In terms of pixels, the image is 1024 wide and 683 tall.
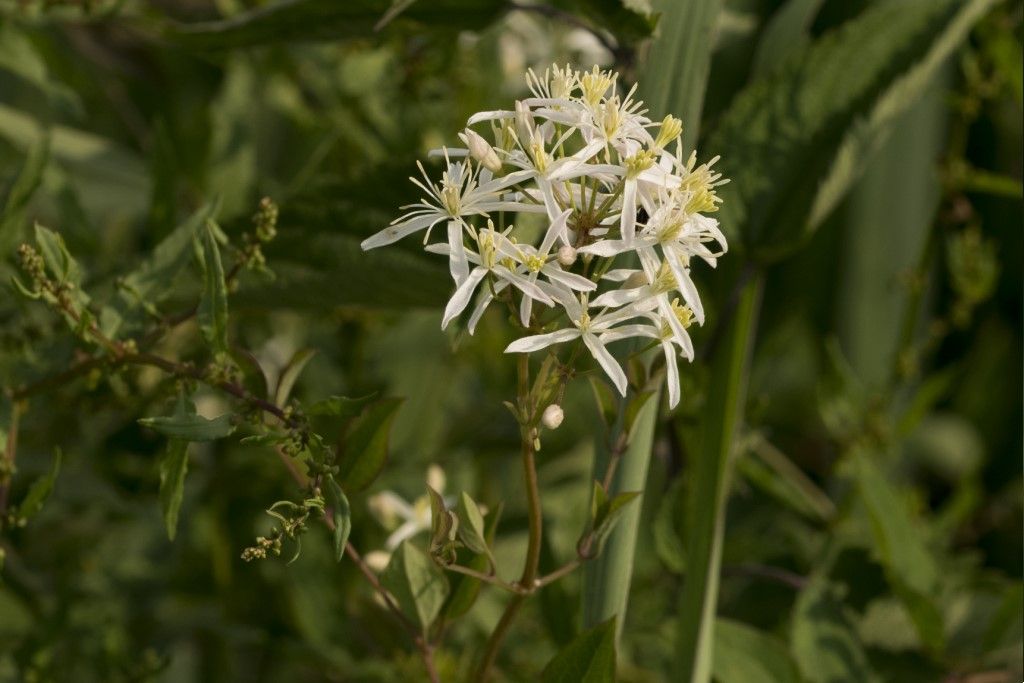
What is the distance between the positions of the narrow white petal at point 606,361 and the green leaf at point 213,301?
152 millimetres

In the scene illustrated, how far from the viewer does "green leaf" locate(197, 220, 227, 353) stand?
1.58 ft

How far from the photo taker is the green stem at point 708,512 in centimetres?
58

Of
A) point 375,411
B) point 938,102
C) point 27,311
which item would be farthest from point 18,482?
point 938,102

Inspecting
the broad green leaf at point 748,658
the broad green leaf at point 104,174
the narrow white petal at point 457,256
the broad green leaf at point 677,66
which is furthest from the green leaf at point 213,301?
the broad green leaf at point 104,174

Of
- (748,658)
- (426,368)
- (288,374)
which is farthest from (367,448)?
(426,368)

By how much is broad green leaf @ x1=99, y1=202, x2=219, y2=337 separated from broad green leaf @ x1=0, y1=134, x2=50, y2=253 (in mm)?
71

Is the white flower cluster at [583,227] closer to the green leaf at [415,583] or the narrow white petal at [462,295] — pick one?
the narrow white petal at [462,295]

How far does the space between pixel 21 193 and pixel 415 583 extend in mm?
275

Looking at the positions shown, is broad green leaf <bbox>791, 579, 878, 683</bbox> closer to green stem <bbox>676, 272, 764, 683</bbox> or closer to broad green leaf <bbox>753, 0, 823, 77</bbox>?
green stem <bbox>676, 272, 764, 683</bbox>

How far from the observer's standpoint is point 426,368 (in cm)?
99

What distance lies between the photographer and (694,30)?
1.87 feet

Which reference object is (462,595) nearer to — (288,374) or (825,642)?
(288,374)

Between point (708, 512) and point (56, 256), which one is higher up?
point (56, 256)

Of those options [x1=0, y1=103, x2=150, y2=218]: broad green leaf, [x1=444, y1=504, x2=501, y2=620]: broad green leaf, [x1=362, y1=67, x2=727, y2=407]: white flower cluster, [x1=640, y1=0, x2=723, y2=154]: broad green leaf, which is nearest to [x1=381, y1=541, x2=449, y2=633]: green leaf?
[x1=444, y1=504, x2=501, y2=620]: broad green leaf
